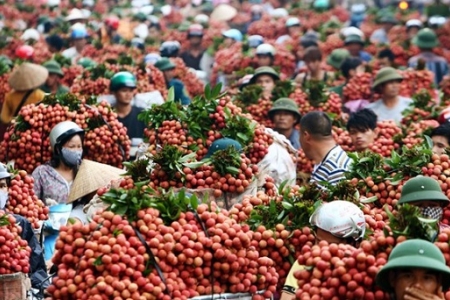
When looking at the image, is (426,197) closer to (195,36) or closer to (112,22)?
(195,36)

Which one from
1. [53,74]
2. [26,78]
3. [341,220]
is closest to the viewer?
[341,220]

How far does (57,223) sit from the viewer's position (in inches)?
448

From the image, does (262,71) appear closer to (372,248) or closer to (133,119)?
(133,119)

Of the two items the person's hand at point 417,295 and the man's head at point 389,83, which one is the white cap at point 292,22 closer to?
the man's head at point 389,83

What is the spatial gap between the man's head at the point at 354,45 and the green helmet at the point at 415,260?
1515 cm

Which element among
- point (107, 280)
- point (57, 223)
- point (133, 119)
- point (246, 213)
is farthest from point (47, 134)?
point (107, 280)

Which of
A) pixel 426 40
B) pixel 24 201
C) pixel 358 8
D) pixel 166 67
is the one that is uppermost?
pixel 24 201

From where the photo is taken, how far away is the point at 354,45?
72.8 feet

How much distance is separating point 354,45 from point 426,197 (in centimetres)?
1369

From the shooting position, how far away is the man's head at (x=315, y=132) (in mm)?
11328

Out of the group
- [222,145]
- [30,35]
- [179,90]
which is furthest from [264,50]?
[222,145]

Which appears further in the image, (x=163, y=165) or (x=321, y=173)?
(x=321, y=173)

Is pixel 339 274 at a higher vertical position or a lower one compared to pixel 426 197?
higher

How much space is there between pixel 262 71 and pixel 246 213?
7.51 meters
